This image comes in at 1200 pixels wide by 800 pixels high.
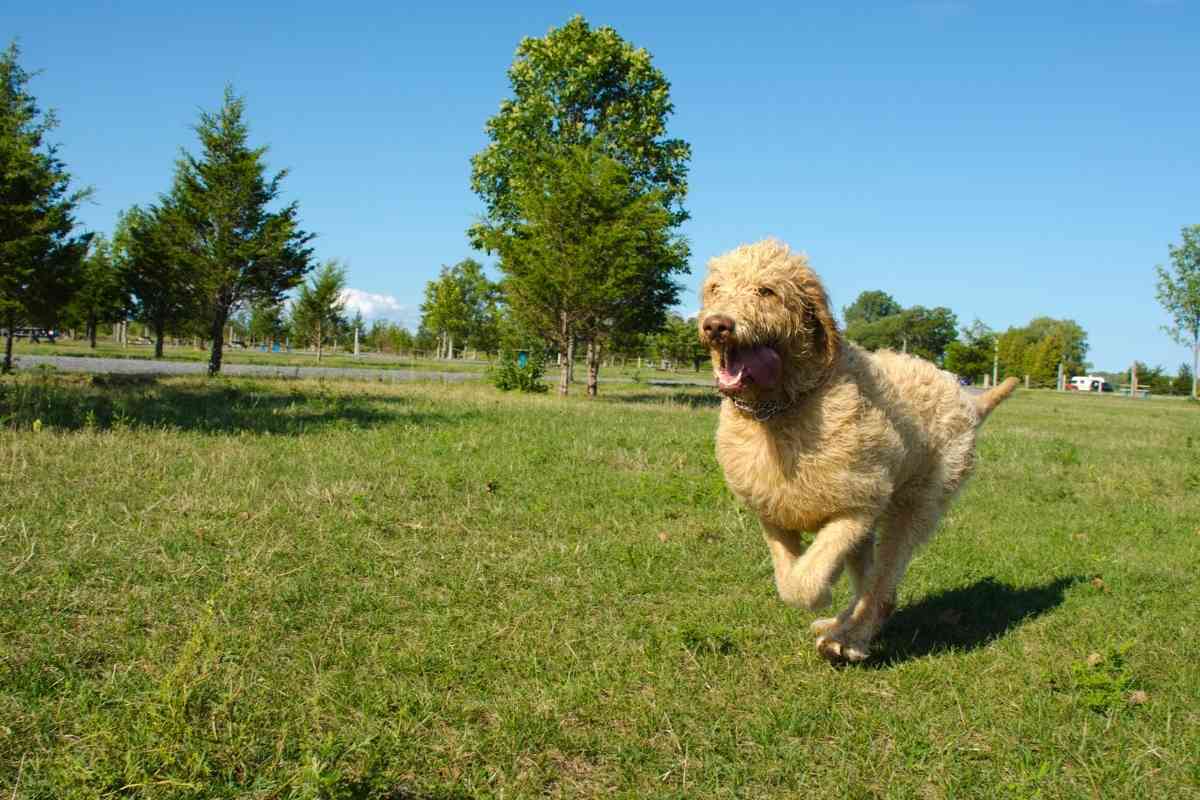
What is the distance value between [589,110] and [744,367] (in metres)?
Result: 30.2

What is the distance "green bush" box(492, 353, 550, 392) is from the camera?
87.2 feet

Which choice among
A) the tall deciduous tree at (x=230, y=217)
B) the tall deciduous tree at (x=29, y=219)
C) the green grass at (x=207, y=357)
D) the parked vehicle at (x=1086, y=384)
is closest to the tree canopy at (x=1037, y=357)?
the parked vehicle at (x=1086, y=384)

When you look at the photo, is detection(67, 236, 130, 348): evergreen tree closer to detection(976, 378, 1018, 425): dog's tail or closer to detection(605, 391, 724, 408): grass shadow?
detection(605, 391, 724, 408): grass shadow

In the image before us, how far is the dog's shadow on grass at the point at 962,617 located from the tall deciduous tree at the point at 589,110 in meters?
25.7

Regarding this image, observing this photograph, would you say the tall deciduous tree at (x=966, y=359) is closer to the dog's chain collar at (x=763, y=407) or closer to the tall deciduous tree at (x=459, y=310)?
the tall deciduous tree at (x=459, y=310)

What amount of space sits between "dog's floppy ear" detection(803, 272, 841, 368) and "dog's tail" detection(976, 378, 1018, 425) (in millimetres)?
2129

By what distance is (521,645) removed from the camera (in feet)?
14.9

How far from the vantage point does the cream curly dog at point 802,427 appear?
418 cm

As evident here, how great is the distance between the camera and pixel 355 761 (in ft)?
10.5

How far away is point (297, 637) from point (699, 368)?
95.2 m

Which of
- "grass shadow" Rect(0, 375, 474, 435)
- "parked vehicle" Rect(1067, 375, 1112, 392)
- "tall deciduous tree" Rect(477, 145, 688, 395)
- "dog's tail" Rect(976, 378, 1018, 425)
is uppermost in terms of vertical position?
"tall deciduous tree" Rect(477, 145, 688, 395)

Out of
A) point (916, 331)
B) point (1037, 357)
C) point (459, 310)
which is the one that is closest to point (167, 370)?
point (459, 310)

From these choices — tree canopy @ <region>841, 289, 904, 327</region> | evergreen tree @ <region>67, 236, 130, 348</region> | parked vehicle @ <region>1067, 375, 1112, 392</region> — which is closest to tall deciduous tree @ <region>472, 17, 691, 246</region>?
evergreen tree @ <region>67, 236, 130, 348</region>

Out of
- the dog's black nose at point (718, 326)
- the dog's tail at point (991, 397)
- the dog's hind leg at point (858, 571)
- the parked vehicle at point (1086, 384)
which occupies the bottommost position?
the dog's hind leg at point (858, 571)
